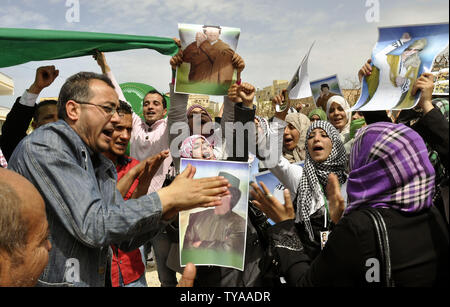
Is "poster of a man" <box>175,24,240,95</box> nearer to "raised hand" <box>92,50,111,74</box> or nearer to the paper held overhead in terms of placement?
the paper held overhead

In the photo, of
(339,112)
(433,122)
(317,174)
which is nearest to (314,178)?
(317,174)

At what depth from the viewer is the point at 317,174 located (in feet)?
8.93

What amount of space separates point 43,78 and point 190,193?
2.04 m

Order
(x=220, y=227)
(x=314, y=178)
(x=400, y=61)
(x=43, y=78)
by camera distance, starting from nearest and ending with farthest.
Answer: (x=400, y=61) < (x=220, y=227) < (x=314, y=178) < (x=43, y=78)

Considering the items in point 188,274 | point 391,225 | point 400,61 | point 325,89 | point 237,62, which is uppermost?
point 325,89

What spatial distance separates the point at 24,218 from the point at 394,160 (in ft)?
4.82

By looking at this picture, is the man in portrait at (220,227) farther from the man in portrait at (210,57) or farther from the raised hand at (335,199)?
the man in portrait at (210,57)

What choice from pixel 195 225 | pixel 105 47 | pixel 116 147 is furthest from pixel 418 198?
pixel 105 47

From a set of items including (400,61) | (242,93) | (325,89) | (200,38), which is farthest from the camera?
(325,89)

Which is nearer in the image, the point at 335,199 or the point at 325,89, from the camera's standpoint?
the point at 335,199

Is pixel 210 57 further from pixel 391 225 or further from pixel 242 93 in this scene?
pixel 391 225

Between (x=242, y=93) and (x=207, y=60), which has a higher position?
(x=207, y=60)

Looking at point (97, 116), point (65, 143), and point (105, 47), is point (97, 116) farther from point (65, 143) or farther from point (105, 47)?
point (105, 47)

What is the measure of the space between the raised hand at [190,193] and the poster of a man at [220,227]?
615 millimetres
